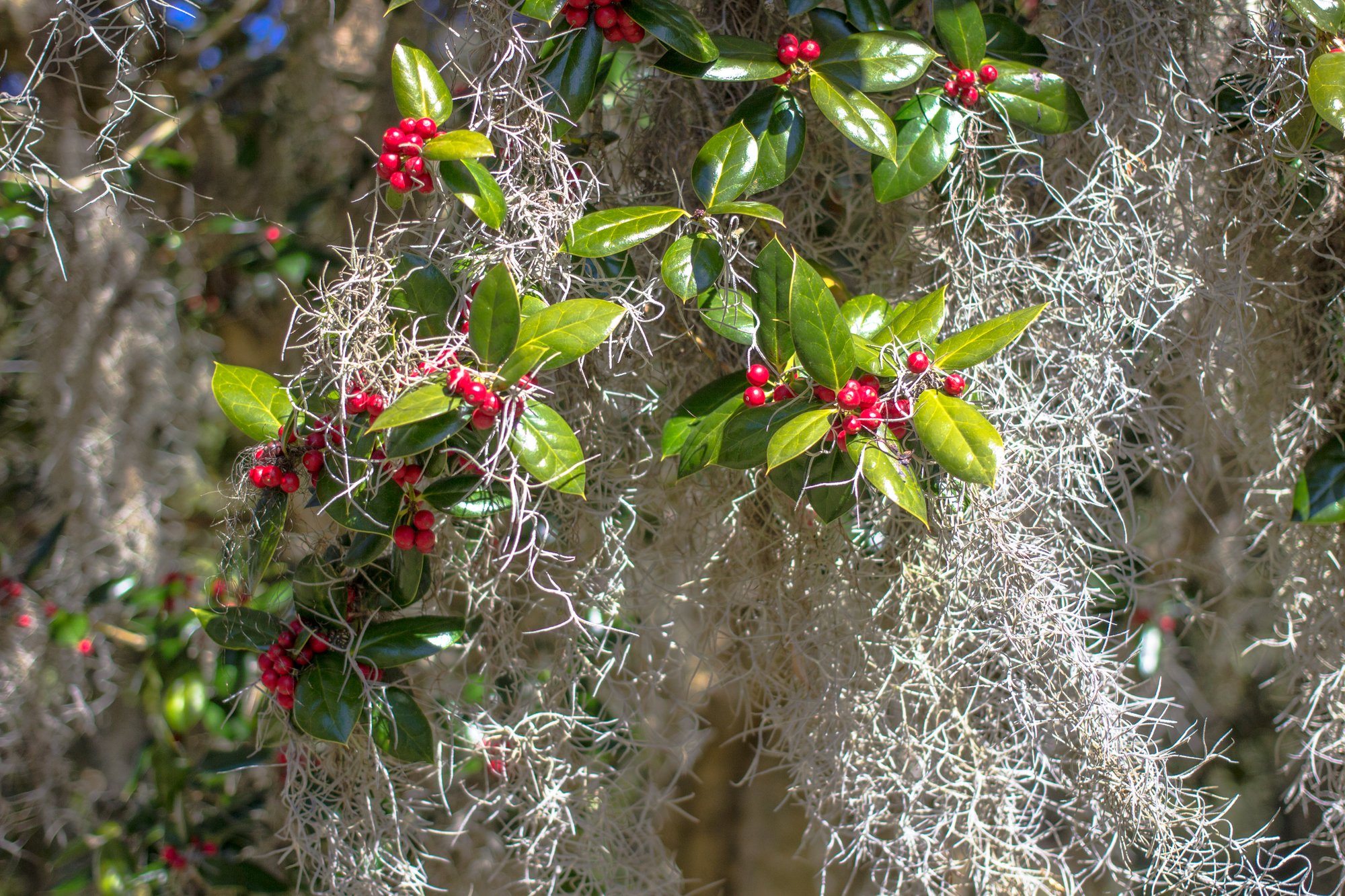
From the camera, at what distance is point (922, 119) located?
0.71 metres

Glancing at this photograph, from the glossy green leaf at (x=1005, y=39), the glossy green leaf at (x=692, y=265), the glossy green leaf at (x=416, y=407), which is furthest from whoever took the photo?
the glossy green leaf at (x=1005, y=39)

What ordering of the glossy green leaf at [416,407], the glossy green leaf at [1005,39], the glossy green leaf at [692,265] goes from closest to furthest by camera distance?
1. the glossy green leaf at [416,407]
2. the glossy green leaf at [692,265]
3. the glossy green leaf at [1005,39]

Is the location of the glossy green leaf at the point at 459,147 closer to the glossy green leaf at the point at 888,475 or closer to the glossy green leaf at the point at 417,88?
the glossy green leaf at the point at 417,88

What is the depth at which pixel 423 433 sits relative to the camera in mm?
584

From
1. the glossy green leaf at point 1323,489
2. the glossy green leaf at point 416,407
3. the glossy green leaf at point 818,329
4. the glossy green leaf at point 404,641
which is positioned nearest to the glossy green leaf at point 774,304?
the glossy green leaf at point 818,329

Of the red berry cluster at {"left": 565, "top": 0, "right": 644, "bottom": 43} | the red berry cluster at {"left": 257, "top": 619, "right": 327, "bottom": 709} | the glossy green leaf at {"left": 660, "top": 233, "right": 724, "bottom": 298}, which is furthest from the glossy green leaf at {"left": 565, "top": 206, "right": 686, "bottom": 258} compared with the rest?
the red berry cluster at {"left": 257, "top": 619, "right": 327, "bottom": 709}

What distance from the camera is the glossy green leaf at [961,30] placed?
0.70 m

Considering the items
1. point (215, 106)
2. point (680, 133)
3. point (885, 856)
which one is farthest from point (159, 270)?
point (885, 856)

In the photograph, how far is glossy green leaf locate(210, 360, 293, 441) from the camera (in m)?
0.69

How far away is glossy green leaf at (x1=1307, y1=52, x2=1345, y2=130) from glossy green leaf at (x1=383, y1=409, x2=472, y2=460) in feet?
2.10

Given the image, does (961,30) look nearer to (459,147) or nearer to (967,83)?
(967,83)

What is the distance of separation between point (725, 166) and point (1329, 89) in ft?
1.44


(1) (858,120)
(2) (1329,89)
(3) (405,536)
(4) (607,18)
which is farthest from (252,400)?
(2) (1329,89)

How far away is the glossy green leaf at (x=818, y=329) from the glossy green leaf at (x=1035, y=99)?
25 cm
